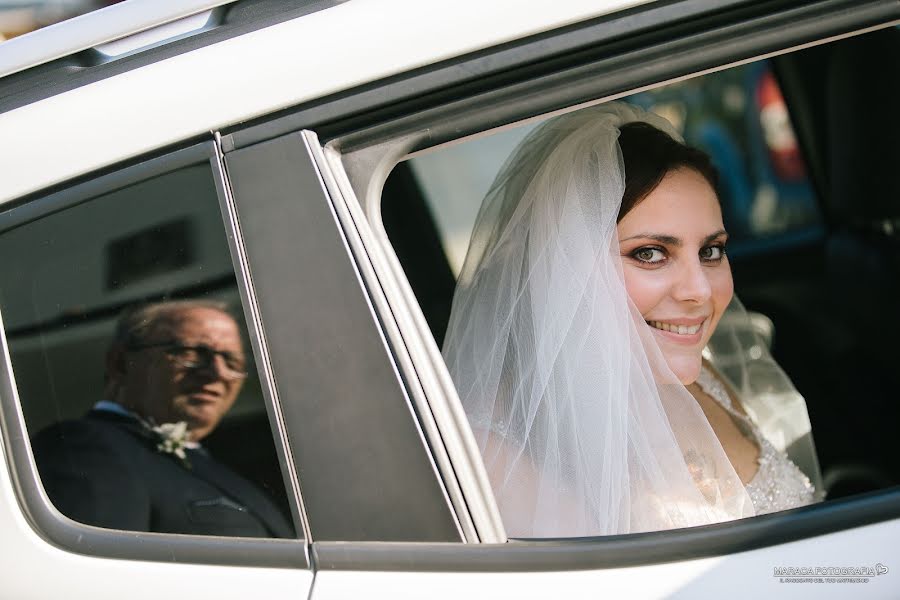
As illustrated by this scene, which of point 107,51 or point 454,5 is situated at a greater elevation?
point 107,51

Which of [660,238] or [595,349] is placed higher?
[660,238]

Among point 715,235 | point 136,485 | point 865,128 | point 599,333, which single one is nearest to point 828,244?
point 865,128

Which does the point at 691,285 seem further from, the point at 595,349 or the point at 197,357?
the point at 197,357

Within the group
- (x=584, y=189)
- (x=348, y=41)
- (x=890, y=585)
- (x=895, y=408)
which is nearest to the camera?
(x=890, y=585)

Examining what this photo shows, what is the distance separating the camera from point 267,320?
49.4 inches

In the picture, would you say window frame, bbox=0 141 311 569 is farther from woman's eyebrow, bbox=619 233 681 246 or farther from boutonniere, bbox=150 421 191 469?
woman's eyebrow, bbox=619 233 681 246

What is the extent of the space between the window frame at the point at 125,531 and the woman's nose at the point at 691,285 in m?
1.01

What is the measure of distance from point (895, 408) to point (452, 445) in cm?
203

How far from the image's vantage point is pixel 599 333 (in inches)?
66.3

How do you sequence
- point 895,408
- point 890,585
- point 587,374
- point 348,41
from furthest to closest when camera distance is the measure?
point 895,408, point 587,374, point 348,41, point 890,585

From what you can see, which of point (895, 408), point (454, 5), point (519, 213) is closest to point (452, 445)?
point (454, 5)

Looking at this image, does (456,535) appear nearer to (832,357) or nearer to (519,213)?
(519,213)

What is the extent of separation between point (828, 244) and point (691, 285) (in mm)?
1500

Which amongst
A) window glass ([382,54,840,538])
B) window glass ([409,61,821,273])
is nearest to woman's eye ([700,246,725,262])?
window glass ([382,54,840,538])
